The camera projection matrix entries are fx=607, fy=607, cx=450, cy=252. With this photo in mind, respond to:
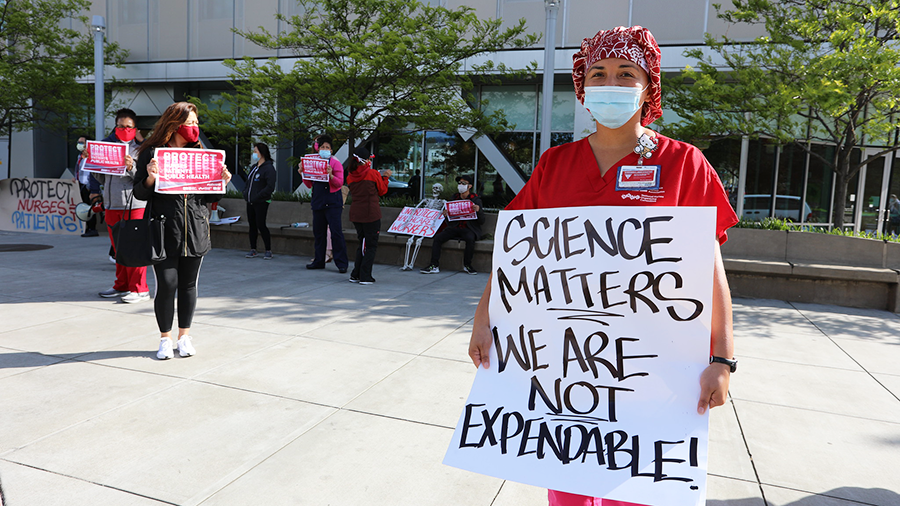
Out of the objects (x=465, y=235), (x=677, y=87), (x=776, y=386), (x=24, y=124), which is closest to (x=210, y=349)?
(x=776, y=386)

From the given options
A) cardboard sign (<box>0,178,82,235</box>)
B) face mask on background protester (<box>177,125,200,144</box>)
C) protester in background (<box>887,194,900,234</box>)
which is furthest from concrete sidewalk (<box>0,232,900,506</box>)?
protester in background (<box>887,194,900,234</box>)

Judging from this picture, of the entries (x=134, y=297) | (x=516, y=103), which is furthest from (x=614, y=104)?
(x=516, y=103)

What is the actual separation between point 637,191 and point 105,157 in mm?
6100

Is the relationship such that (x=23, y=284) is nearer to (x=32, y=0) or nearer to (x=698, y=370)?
(x=698, y=370)

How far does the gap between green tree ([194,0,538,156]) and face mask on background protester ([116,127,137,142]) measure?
5.36 m

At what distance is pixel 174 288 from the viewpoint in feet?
16.1

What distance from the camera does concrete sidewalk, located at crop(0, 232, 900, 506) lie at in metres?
Result: 3.00

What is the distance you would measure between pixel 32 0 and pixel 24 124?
12.0 feet

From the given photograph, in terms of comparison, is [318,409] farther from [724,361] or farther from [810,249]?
[810,249]

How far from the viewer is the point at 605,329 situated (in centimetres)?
183

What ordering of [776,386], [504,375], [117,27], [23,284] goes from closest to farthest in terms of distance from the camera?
[504,375]
[776,386]
[23,284]
[117,27]

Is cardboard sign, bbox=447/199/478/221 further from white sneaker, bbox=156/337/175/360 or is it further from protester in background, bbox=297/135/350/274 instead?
white sneaker, bbox=156/337/175/360

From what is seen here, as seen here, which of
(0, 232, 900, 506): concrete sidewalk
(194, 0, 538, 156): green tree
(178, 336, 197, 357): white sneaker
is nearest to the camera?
(0, 232, 900, 506): concrete sidewalk

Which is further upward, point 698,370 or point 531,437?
point 698,370
